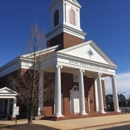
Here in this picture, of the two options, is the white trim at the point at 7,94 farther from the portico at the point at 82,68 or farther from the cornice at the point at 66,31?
the cornice at the point at 66,31

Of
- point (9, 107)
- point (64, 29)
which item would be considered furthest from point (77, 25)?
point (9, 107)

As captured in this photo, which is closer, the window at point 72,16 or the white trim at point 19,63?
the white trim at point 19,63

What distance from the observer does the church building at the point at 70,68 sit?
2059cm

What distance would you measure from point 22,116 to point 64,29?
51.9 ft

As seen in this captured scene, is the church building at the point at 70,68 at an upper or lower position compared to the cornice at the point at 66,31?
lower

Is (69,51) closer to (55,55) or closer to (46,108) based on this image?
(55,55)

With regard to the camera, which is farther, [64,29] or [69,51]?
[64,29]

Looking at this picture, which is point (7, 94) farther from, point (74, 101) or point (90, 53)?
point (90, 53)

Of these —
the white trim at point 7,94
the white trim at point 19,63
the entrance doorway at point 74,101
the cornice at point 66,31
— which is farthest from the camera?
the cornice at point 66,31

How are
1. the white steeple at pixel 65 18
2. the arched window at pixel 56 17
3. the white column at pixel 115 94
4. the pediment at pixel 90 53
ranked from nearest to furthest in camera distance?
the pediment at pixel 90 53, the white column at pixel 115 94, the white steeple at pixel 65 18, the arched window at pixel 56 17

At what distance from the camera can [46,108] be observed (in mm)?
22359

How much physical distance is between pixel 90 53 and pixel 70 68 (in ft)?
14.4

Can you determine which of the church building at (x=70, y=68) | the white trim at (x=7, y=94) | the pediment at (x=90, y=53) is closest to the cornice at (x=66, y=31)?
the church building at (x=70, y=68)

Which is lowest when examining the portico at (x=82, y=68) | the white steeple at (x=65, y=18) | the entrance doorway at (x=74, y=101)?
the entrance doorway at (x=74, y=101)
